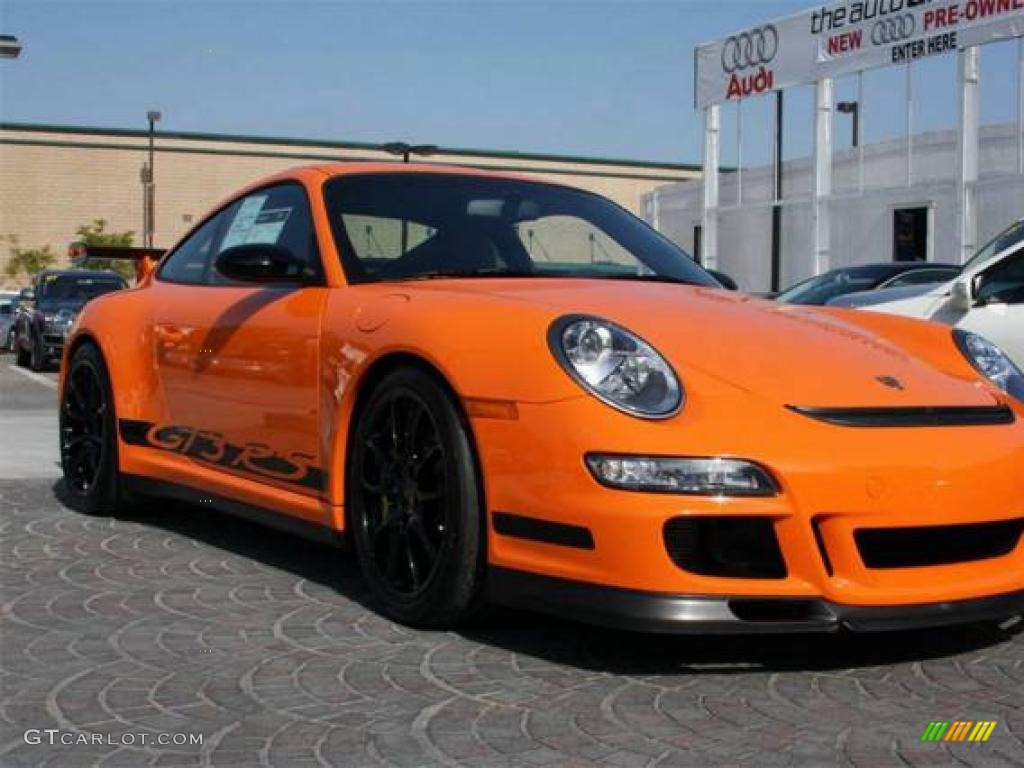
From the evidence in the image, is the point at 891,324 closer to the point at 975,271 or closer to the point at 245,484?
the point at 245,484

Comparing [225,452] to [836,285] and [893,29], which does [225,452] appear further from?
[893,29]

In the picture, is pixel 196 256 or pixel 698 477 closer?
pixel 698 477

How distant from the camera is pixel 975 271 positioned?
307 inches

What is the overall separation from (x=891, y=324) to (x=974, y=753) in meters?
1.82

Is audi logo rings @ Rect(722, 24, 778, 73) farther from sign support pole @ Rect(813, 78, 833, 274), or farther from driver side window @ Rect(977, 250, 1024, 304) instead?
driver side window @ Rect(977, 250, 1024, 304)

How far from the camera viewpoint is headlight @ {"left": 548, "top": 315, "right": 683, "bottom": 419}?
3.37 meters

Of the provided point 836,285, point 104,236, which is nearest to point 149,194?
point 104,236

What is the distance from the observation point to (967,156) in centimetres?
2181

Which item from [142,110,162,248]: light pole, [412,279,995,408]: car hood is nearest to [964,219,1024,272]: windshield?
[412,279,995,408]: car hood

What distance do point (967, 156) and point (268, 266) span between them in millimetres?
19418

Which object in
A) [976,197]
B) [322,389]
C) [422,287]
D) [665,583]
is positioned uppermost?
[976,197]

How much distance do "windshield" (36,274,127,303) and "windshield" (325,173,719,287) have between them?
17.0 meters

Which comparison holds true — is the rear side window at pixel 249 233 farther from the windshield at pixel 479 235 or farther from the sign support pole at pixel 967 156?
the sign support pole at pixel 967 156

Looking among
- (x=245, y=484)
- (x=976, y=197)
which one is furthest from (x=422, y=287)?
(x=976, y=197)
